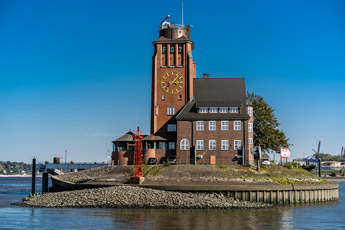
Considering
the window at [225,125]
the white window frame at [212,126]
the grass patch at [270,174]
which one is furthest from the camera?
the white window frame at [212,126]

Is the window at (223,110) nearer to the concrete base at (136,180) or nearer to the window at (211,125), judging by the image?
the window at (211,125)

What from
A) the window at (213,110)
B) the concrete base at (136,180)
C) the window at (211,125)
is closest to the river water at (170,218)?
the concrete base at (136,180)

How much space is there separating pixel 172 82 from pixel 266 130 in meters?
18.6

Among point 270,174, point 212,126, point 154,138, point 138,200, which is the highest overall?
point 212,126

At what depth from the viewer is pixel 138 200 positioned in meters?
55.3

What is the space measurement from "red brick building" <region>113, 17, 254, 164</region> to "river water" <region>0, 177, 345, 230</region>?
16.4m

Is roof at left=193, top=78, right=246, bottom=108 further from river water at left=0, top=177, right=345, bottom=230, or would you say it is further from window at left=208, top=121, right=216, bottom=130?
river water at left=0, top=177, right=345, bottom=230

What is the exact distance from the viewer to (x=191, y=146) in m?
70.1

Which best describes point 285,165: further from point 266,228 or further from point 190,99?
point 266,228

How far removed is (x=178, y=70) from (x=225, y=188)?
2534 centimetres

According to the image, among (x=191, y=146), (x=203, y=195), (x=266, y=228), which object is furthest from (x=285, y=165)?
(x=266, y=228)

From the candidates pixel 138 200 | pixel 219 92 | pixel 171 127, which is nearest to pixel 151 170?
pixel 138 200

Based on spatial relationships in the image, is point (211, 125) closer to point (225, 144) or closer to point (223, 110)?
point (223, 110)

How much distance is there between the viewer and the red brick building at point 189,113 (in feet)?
229
